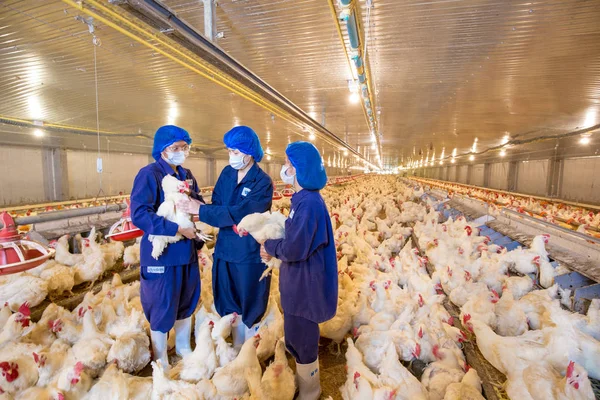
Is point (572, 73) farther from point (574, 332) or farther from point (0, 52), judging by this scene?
point (0, 52)

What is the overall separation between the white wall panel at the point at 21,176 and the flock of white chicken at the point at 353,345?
739cm

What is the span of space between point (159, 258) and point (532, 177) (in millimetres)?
17579

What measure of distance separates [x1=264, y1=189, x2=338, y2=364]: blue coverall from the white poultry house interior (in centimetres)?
Answer: 24

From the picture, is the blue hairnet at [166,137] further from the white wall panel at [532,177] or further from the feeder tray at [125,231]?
the white wall panel at [532,177]

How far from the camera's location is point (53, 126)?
25.7ft

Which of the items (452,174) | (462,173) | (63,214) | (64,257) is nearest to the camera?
(64,257)

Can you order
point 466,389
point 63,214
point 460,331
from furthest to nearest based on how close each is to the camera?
point 63,214
point 460,331
point 466,389

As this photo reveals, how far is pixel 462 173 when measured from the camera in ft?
87.1

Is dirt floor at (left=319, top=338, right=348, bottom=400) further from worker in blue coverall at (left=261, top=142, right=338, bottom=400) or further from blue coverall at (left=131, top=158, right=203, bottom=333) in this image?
blue coverall at (left=131, top=158, right=203, bottom=333)

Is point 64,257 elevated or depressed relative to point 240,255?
depressed

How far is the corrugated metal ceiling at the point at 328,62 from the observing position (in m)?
3.15

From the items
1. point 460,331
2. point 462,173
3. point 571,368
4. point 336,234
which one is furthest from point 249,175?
point 462,173

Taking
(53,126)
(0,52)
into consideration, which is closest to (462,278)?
(0,52)

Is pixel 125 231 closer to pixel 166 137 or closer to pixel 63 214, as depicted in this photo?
pixel 166 137
